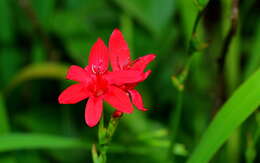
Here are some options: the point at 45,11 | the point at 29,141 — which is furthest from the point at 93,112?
the point at 45,11

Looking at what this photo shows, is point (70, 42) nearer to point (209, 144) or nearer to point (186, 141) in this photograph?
point (186, 141)

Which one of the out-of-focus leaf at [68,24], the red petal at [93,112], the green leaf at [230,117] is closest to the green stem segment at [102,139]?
the red petal at [93,112]

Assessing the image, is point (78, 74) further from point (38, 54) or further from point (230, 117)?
point (38, 54)

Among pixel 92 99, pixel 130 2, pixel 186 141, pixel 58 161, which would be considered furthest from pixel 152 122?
pixel 92 99

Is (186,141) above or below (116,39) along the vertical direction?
below

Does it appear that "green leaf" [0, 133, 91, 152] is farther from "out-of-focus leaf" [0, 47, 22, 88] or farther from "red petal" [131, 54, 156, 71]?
"out-of-focus leaf" [0, 47, 22, 88]

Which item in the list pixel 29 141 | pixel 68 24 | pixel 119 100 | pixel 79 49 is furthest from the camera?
pixel 68 24
